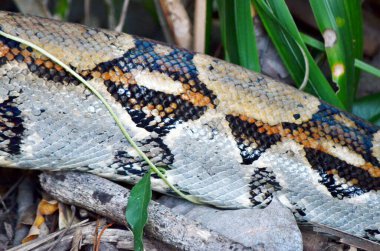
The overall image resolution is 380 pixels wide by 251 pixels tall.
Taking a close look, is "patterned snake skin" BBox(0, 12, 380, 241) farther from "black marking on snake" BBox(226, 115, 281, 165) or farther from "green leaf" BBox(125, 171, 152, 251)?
"green leaf" BBox(125, 171, 152, 251)

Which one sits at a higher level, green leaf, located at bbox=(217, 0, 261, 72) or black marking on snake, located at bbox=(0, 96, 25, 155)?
green leaf, located at bbox=(217, 0, 261, 72)

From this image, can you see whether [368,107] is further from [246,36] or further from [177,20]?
[177,20]

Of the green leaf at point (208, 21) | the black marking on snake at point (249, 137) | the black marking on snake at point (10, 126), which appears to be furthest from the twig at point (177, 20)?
the black marking on snake at point (10, 126)

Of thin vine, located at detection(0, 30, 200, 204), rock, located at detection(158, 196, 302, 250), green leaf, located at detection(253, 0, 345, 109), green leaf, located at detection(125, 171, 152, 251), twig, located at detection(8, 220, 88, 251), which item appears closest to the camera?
green leaf, located at detection(125, 171, 152, 251)

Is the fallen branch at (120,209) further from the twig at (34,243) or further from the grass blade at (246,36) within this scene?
the grass blade at (246,36)

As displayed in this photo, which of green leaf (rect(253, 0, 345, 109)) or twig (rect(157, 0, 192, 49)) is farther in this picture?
twig (rect(157, 0, 192, 49))

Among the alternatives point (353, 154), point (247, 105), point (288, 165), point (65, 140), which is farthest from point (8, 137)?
point (353, 154)

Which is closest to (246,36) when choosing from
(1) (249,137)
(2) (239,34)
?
(2) (239,34)

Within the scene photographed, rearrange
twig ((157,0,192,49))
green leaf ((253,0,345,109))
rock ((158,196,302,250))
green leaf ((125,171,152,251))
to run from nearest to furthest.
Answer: green leaf ((125,171,152,251)) < rock ((158,196,302,250)) < green leaf ((253,0,345,109)) < twig ((157,0,192,49))

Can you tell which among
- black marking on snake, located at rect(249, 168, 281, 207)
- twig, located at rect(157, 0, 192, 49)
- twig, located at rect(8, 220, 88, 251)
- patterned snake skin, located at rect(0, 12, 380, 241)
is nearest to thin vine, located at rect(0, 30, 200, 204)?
patterned snake skin, located at rect(0, 12, 380, 241)
